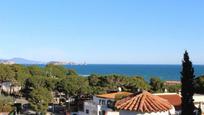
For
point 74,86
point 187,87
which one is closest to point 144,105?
point 187,87

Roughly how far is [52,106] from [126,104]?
5817 centimetres

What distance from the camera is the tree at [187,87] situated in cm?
2789

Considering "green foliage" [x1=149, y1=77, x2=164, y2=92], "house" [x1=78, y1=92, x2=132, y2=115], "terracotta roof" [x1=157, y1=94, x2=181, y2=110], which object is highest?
"green foliage" [x1=149, y1=77, x2=164, y2=92]

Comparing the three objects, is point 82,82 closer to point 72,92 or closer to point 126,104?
point 72,92

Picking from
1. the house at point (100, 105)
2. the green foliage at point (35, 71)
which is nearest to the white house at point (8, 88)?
the green foliage at point (35, 71)

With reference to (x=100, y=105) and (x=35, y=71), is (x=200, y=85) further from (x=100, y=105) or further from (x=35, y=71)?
(x=35, y=71)

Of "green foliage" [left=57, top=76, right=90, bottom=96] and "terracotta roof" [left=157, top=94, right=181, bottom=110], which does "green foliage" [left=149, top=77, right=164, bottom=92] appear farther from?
"terracotta roof" [left=157, top=94, right=181, bottom=110]

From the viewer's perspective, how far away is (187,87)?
28312 mm

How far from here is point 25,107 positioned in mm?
77750

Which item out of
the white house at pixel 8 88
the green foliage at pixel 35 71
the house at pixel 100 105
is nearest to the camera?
the house at pixel 100 105

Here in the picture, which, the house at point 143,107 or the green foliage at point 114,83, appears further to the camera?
the green foliage at point 114,83

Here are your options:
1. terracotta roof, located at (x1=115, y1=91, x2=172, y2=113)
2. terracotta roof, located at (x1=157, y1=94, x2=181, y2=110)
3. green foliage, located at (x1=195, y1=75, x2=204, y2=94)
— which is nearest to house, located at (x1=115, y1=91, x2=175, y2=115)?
terracotta roof, located at (x1=115, y1=91, x2=172, y2=113)

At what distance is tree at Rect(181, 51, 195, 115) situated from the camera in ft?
91.5

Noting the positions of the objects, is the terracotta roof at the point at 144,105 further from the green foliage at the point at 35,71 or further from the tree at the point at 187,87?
the green foliage at the point at 35,71
